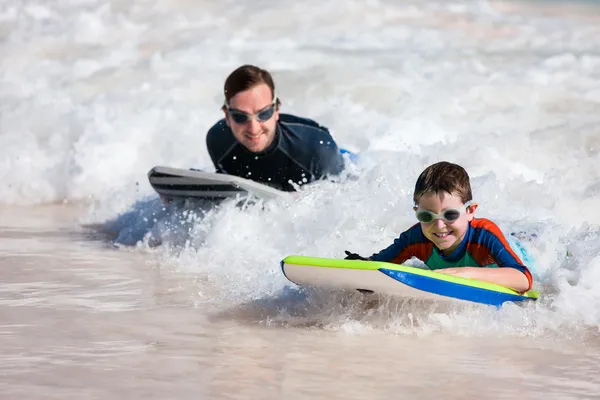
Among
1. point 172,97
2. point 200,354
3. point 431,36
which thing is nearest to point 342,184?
point 200,354

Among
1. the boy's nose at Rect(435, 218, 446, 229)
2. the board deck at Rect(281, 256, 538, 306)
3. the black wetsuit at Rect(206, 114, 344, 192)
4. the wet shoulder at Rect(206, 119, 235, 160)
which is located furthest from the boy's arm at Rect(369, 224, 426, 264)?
the wet shoulder at Rect(206, 119, 235, 160)

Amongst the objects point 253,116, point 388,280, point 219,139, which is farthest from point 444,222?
point 219,139

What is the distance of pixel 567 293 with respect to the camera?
500 cm

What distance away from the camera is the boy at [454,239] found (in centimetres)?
483

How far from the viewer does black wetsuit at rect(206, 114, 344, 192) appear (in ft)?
23.8

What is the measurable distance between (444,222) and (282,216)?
2.23m

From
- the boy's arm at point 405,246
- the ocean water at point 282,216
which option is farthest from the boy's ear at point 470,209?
the ocean water at point 282,216

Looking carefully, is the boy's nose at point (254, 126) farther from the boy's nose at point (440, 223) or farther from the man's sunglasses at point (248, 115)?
the boy's nose at point (440, 223)

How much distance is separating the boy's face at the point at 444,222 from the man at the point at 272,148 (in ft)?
6.78

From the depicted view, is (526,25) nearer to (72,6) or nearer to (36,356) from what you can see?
(72,6)

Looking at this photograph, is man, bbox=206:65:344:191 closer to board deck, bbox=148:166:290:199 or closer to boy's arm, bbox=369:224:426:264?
board deck, bbox=148:166:290:199

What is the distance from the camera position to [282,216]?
6.99 meters

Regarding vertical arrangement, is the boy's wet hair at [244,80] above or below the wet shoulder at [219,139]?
above

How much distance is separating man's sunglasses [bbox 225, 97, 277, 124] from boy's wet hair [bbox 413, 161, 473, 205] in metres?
2.04
